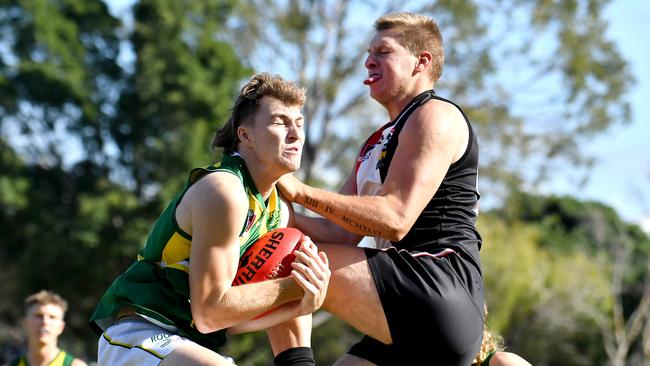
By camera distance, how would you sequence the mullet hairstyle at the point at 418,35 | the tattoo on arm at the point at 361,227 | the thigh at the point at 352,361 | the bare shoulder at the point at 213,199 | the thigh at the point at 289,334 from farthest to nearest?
the mullet hairstyle at the point at 418,35
the thigh at the point at 289,334
the thigh at the point at 352,361
the tattoo on arm at the point at 361,227
the bare shoulder at the point at 213,199

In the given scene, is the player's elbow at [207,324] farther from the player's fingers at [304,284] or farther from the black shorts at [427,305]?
the black shorts at [427,305]

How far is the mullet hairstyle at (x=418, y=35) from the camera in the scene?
211 inches

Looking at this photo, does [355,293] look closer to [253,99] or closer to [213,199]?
[213,199]

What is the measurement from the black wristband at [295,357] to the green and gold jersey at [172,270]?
0.41m

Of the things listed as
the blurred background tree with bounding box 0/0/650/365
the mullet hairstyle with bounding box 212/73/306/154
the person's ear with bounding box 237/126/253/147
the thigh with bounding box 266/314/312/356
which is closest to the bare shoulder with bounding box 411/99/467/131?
the mullet hairstyle with bounding box 212/73/306/154

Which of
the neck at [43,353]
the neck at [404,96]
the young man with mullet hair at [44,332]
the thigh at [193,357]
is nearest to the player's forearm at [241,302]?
the thigh at [193,357]

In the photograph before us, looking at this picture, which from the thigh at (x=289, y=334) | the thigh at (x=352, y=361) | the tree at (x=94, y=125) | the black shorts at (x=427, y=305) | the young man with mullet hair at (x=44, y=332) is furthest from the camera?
the tree at (x=94, y=125)

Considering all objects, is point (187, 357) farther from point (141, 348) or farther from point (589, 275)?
point (589, 275)

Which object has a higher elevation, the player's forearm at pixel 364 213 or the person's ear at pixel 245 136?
the person's ear at pixel 245 136

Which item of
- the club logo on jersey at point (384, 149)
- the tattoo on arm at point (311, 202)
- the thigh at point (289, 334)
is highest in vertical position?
the club logo on jersey at point (384, 149)

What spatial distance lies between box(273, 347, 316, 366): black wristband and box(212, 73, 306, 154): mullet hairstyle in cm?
114

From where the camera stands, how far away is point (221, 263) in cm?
435

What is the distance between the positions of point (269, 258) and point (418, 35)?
1.65 metres

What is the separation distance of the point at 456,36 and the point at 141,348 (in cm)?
2170
